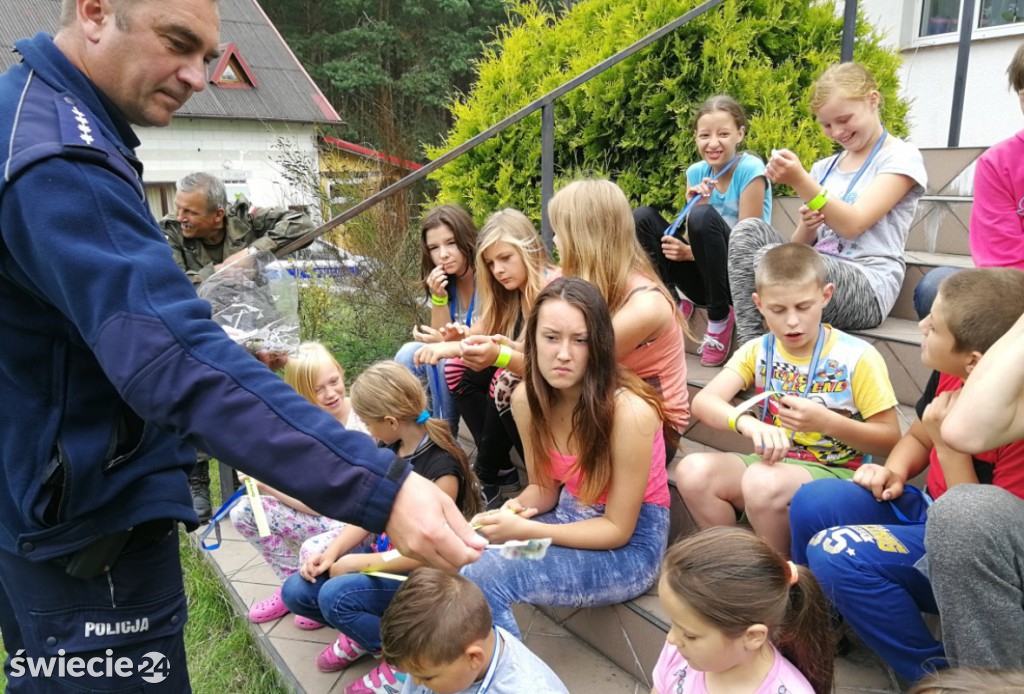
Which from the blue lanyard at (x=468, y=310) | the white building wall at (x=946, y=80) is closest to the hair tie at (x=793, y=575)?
the blue lanyard at (x=468, y=310)

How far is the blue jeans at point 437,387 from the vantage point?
3.52m

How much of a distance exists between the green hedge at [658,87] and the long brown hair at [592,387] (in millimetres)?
2087

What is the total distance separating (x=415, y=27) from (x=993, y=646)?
25.5 m

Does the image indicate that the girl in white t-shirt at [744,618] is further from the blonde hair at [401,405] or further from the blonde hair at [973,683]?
the blonde hair at [401,405]

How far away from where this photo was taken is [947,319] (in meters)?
1.83

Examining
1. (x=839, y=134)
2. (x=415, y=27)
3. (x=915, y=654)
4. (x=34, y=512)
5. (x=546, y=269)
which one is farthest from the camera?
(x=415, y=27)

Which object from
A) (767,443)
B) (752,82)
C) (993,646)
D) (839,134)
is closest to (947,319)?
(767,443)

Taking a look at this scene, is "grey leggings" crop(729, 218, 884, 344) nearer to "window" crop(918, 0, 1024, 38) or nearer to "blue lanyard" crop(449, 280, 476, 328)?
"blue lanyard" crop(449, 280, 476, 328)

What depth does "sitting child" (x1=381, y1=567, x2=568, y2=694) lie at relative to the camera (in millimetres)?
1785

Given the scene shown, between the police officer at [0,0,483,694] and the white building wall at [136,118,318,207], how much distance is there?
1541 centimetres

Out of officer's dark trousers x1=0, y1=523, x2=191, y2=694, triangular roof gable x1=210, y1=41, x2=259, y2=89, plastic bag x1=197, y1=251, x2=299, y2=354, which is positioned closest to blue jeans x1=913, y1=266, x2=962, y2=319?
officer's dark trousers x1=0, y1=523, x2=191, y2=694

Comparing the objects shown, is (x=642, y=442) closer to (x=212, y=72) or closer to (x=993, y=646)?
(x=993, y=646)

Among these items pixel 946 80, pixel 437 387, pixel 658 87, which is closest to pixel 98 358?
pixel 437 387

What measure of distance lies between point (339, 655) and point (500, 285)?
1.63 metres
